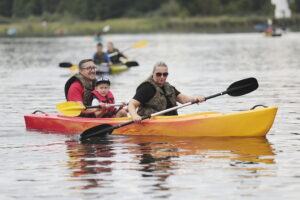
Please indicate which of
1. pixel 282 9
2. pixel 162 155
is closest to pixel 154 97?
pixel 162 155

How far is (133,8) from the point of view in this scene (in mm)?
124562

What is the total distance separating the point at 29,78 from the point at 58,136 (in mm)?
13635

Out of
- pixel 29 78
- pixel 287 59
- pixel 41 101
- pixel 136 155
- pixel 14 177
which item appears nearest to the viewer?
pixel 14 177

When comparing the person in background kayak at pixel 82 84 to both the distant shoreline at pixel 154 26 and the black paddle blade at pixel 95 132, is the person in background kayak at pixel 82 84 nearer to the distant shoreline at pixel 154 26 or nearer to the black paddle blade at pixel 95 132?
the black paddle blade at pixel 95 132

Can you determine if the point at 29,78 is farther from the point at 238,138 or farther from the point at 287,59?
the point at 238,138

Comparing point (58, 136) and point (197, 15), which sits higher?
point (197, 15)

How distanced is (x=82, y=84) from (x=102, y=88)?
0.39 m

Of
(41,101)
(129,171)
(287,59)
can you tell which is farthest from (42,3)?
(129,171)

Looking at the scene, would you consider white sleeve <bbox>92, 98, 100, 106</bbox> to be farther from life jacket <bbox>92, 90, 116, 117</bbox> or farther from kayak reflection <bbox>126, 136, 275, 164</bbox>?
kayak reflection <bbox>126, 136, 275, 164</bbox>

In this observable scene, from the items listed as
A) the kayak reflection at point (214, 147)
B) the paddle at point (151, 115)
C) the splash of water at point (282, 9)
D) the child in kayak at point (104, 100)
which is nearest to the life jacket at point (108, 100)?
the child in kayak at point (104, 100)

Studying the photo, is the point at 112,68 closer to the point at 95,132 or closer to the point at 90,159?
the point at 95,132

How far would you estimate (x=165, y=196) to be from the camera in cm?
829

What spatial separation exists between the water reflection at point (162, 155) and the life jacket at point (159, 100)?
42cm

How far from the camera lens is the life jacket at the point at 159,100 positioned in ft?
40.3
